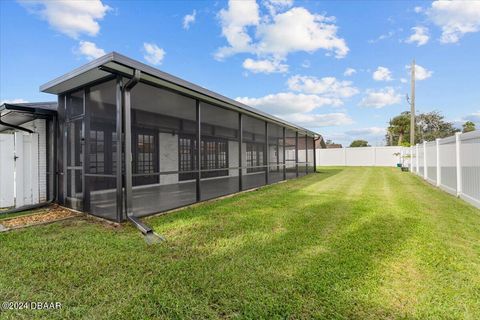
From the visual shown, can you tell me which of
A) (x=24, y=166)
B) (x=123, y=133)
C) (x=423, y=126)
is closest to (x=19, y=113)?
(x=24, y=166)

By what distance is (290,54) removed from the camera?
45.4ft

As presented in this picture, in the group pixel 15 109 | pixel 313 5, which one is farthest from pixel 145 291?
pixel 313 5

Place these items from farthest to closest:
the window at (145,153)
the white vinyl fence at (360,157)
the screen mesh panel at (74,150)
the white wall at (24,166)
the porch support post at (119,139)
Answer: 1. the white vinyl fence at (360,157)
2. the window at (145,153)
3. the white wall at (24,166)
4. the screen mesh panel at (74,150)
5. the porch support post at (119,139)

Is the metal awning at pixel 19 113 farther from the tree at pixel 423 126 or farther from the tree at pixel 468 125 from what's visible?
the tree at pixel 468 125

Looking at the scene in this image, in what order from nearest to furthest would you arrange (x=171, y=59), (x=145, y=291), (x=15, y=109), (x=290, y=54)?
(x=145, y=291)
(x=15, y=109)
(x=171, y=59)
(x=290, y=54)

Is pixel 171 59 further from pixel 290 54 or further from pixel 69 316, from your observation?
pixel 69 316

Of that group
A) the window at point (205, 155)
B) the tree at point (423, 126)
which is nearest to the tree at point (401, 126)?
the tree at point (423, 126)

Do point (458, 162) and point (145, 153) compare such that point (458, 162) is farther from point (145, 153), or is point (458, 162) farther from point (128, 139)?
point (145, 153)

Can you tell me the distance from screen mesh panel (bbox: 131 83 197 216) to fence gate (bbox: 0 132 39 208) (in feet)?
7.47

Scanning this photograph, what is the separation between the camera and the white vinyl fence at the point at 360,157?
23.4m

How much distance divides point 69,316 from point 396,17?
43.8ft

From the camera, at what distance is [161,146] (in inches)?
378

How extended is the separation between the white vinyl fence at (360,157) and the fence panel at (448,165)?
55.6 ft

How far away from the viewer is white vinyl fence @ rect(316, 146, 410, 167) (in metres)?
23.4
